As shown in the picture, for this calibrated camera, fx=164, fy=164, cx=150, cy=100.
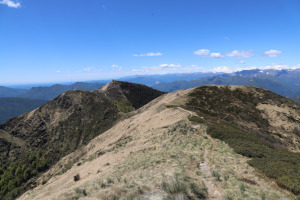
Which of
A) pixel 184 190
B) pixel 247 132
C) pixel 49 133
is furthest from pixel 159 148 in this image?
pixel 49 133

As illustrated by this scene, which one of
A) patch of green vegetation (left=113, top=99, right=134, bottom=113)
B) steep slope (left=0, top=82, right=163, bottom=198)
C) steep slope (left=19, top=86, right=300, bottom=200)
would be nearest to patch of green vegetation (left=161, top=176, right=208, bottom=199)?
steep slope (left=19, top=86, right=300, bottom=200)

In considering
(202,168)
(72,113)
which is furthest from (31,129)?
(202,168)

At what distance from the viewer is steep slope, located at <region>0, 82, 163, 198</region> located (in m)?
72.1

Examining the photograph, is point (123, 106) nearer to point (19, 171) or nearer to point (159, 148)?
point (19, 171)

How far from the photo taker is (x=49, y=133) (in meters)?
91.9

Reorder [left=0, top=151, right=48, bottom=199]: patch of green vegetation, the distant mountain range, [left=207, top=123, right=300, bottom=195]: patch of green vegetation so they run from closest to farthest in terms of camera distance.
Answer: [left=207, top=123, right=300, bottom=195]: patch of green vegetation, the distant mountain range, [left=0, top=151, right=48, bottom=199]: patch of green vegetation

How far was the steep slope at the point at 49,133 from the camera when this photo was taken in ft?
A: 236

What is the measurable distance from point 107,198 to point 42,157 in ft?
274

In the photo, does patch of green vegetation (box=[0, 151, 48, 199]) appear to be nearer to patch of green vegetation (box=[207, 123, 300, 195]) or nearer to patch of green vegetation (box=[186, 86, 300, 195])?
patch of green vegetation (box=[186, 86, 300, 195])

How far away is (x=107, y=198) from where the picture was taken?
1195 cm

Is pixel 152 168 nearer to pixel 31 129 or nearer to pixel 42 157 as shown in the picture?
pixel 42 157

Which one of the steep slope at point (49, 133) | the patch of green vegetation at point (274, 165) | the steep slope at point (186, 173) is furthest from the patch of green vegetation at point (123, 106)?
the patch of green vegetation at point (274, 165)

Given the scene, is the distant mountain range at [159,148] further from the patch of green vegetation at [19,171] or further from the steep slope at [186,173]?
the patch of green vegetation at [19,171]

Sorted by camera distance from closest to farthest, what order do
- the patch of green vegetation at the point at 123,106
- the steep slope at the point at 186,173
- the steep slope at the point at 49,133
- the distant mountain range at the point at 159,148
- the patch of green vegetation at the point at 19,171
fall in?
the steep slope at the point at 186,173, the distant mountain range at the point at 159,148, the patch of green vegetation at the point at 19,171, the steep slope at the point at 49,133, the patch of green vegetation at the point at 123,106
